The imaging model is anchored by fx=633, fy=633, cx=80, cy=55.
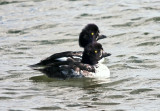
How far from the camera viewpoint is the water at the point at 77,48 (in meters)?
11.5

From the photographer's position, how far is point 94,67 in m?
13.6

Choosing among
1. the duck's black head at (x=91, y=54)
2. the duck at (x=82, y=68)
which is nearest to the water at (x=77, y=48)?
the duck at (x=82, y=68)

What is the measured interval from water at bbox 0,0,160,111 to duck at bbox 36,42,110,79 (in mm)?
144

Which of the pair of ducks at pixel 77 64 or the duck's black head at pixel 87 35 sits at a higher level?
the duck's black head at pixel 87 35

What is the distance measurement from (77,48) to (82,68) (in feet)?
11.0

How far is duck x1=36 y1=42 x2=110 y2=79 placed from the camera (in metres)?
13.3

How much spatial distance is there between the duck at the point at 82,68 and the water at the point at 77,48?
0.14 metres

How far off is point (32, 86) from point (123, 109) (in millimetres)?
2556

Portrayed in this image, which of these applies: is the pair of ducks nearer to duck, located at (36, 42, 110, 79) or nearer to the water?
duck, located at (36, 42, 110, 79)

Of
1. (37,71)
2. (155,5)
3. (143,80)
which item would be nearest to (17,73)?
(37,71)

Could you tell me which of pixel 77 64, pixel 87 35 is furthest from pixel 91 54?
pixel 87 35

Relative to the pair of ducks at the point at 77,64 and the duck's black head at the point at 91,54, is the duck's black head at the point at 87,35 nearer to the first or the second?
the pair of ducks at the point at 77,64

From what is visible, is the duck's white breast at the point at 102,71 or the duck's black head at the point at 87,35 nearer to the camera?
the duck's white breast at the point at 102,71

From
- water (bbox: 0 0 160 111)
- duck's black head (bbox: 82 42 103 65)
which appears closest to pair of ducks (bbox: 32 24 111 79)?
duck's black head (bbox: 82 42 103 65)
